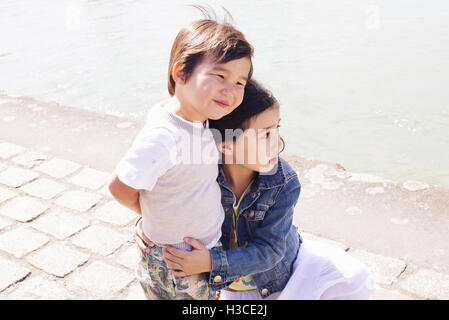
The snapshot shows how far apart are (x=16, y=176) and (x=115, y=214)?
46.8 inches

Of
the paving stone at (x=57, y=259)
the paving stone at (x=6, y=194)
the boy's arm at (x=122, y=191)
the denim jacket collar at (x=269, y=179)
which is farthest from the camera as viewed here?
the paving stone at (x=6, y=194)

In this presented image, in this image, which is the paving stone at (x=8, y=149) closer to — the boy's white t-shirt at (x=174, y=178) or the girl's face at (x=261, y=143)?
the boy's white t-shirt at (x=174, y=178)

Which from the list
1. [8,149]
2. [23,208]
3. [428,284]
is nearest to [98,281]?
[23,208]

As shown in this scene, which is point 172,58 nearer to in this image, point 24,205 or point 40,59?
point 24,205

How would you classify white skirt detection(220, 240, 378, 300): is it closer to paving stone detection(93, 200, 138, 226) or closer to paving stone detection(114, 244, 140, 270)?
paving stone detection(114, 244, 140, 270)

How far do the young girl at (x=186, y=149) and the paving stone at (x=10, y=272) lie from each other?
139 cm

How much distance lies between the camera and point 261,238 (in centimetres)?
208

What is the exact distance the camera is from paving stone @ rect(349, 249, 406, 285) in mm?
2816

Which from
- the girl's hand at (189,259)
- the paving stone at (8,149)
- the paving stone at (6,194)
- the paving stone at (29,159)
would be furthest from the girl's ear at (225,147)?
the paving stone at (8,149)

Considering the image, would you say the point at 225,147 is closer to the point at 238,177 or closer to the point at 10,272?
the point at 238,177

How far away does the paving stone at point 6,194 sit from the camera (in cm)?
378

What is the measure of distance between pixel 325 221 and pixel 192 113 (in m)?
1.85

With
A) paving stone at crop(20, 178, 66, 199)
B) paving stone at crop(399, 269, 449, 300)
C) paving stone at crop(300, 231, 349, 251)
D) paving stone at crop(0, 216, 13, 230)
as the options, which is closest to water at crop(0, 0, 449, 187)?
paving stone at crop(300, 231, 349, 251)

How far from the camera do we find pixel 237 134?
79.3 inches
